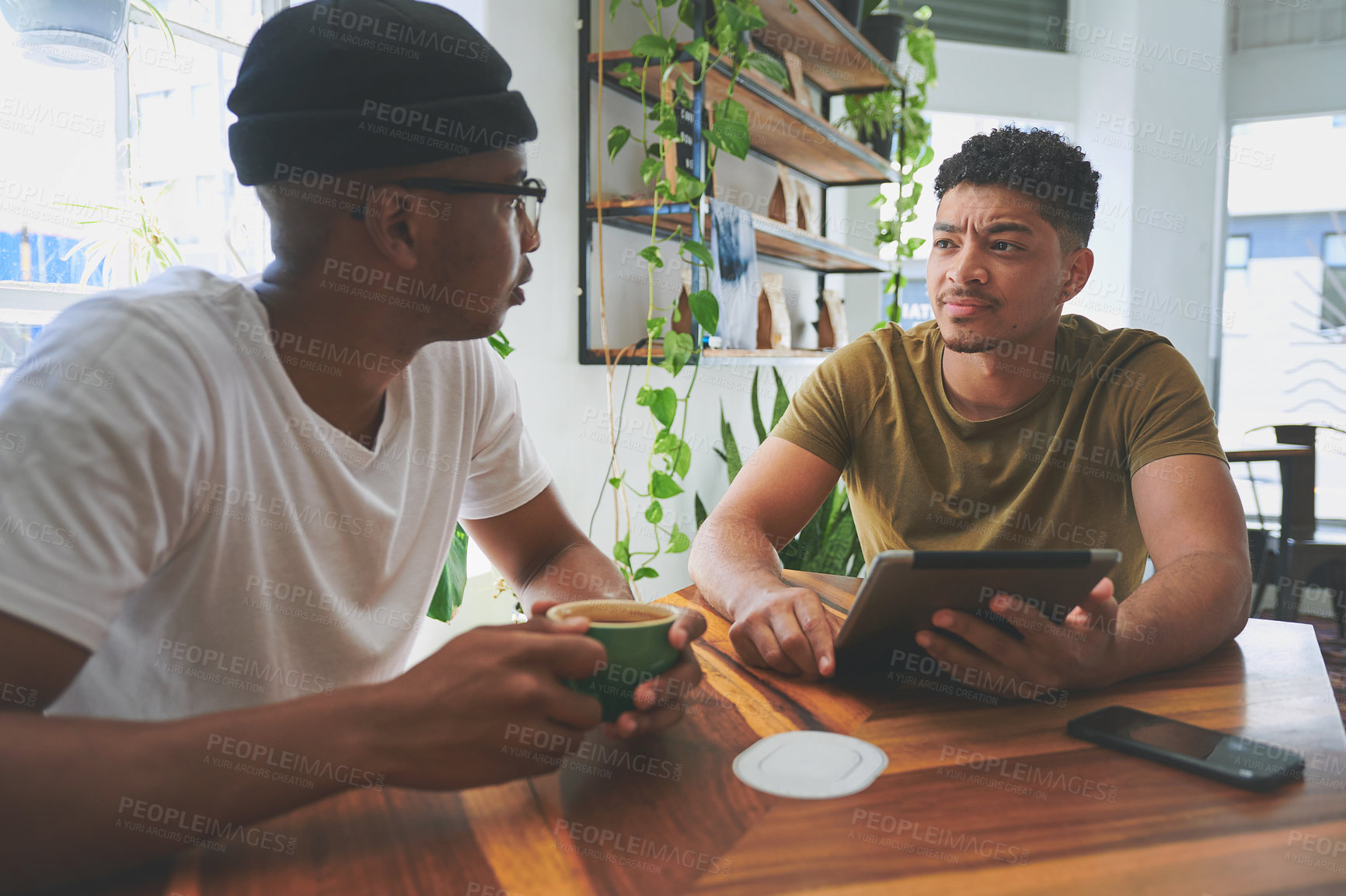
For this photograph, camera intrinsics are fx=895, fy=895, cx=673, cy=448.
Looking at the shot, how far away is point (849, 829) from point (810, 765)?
0.13 meters

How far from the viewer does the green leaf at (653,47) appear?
7.71 feet

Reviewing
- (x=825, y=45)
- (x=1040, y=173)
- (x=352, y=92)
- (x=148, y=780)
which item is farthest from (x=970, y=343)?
(x=825, y=45)

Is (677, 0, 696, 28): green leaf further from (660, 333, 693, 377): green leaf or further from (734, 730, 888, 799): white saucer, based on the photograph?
(734, 730, 888, 799): white saucer

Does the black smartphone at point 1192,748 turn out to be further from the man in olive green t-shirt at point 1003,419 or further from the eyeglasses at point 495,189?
the eyeglasses at point 495,189

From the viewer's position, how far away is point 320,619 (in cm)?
106

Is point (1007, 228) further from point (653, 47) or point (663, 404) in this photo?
point (653, 47)

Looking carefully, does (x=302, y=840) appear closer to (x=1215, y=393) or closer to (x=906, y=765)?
(x=906, y=765)

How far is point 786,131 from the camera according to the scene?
11.3 ft

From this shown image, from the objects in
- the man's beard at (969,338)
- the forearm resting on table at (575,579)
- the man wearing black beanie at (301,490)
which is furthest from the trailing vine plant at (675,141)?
the man wearing black beanie at (301,490)

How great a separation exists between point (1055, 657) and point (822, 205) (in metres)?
3.80

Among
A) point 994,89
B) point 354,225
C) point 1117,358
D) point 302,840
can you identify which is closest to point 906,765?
point 302,840

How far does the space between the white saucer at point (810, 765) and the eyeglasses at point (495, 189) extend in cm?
71

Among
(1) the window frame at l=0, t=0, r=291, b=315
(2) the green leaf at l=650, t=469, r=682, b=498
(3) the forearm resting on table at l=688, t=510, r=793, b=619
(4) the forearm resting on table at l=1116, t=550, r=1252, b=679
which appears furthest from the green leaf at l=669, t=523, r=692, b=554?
(1) the window frame at l=0, t=0, r=291, b=315

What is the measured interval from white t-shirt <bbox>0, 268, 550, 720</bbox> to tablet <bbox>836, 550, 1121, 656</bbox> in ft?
1.93
